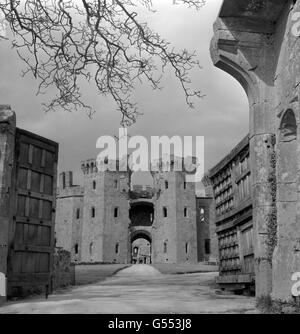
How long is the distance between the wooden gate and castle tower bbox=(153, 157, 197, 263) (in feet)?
140

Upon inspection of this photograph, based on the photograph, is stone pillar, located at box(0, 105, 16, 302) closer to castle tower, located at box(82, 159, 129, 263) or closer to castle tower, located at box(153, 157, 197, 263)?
castle tower, located at box(153, 157, 197, 263)

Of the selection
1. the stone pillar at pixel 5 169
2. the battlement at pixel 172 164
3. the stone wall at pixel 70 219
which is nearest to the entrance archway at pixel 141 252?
the stone wall at pixel 70 219

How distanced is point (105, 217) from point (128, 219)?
8.76ft

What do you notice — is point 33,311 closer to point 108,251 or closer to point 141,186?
point 108,251

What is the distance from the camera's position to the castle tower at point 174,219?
53.8 m

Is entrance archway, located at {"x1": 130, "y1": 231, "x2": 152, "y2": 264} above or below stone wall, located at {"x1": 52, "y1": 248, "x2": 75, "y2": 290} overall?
above

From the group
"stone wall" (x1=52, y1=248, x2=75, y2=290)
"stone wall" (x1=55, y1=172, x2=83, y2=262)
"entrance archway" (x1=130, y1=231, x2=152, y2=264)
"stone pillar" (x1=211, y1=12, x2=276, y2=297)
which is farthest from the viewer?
"entrance archway" (x1=130, y1=231, x2=152, y2=264)

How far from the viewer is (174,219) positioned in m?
54.6

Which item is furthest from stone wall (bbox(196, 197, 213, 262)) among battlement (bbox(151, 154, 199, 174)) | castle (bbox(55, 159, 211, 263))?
battlement (bbox(151, 154, 199, 174))

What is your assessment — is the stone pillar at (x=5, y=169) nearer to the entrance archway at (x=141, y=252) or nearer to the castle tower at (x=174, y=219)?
the castle tower at (x=174, y=219)

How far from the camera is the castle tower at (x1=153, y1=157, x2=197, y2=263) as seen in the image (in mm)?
53844
